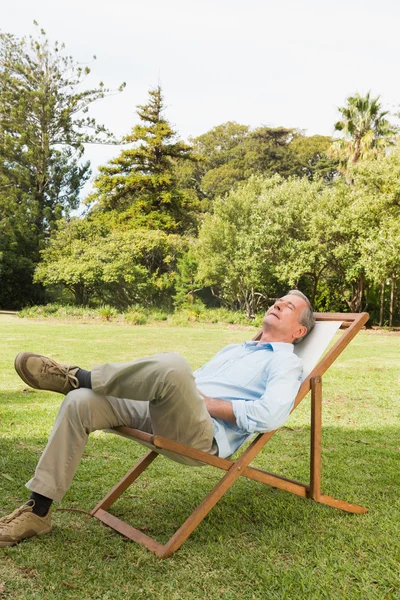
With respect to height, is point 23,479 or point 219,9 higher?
point 219,9

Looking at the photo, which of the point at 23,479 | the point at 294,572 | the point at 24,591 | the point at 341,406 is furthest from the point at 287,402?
the point at 341,406

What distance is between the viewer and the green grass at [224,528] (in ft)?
7.40

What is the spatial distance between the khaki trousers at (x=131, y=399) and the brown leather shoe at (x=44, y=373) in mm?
52

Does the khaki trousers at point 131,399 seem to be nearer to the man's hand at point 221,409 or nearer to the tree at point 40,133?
the man's hand at point 221,409

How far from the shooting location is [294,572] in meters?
2.36

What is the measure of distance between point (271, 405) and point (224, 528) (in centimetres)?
69

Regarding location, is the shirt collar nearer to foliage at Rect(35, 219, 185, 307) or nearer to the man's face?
the man's face

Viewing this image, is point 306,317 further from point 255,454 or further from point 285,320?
point 255,454

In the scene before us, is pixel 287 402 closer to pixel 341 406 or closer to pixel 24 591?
pixel 24 591

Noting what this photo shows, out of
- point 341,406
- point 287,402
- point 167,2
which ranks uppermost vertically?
point 167,2

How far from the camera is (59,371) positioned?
8.20 feet

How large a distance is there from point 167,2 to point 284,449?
5716mm

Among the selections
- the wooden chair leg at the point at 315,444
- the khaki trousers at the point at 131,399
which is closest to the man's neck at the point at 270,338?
the wooden chair leg at the point at 315,444

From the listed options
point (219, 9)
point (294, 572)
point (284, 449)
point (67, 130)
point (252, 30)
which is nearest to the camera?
point (294, 572)
